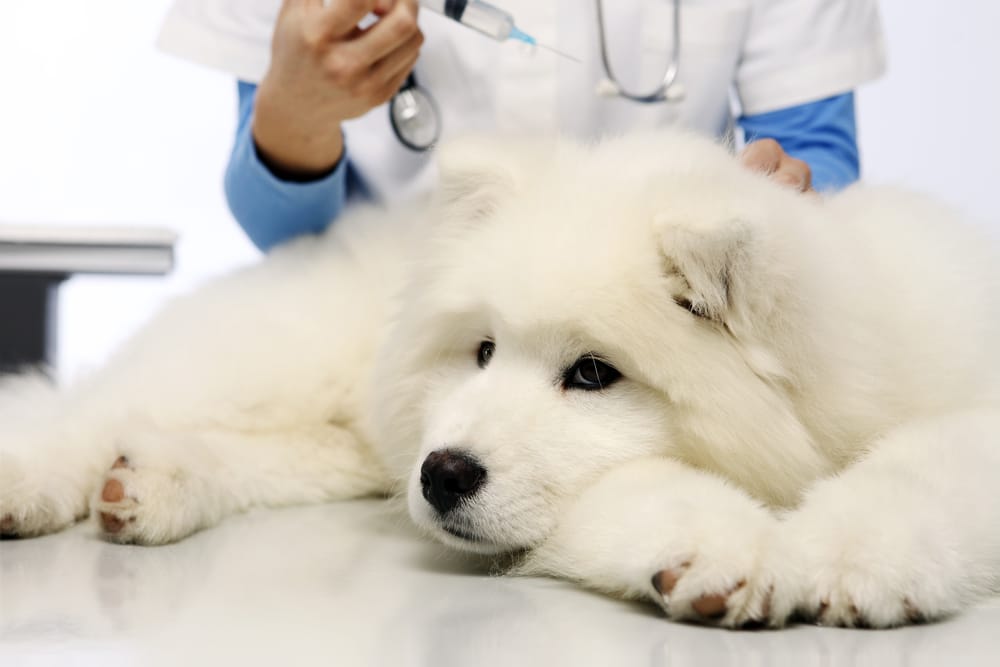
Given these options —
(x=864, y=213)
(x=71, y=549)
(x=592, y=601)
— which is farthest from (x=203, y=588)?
(x=864, y=213)

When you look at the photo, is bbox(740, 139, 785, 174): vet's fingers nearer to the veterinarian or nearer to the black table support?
the veterinarian

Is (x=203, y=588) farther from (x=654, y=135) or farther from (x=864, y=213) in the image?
(x=864, y=213)

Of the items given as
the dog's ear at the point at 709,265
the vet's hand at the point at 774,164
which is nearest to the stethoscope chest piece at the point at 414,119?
the vet's hand at the point at 774,164

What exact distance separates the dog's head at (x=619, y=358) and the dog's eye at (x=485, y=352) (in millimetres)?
76

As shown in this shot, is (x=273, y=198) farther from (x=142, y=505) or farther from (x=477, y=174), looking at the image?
(x=142, y=505)

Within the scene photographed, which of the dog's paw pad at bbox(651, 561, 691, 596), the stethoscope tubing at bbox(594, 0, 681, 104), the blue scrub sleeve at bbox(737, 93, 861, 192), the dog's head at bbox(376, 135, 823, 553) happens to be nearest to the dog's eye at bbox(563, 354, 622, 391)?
the dog's head at bbox(376, 135, 823, 553)

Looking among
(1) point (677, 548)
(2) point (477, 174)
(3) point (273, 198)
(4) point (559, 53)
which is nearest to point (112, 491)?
(2) point (477, 174)

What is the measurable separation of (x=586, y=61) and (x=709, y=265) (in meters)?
1.45

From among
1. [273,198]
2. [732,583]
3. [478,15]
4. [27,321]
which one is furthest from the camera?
[27,321]

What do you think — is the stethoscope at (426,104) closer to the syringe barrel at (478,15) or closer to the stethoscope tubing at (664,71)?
the stethoscope tubing at (664,71)

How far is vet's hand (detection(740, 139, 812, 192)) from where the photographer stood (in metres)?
2.13

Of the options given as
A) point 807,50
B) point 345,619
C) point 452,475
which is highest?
point 807,50

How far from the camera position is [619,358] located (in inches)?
66.1

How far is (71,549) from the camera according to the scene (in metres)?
1.82
